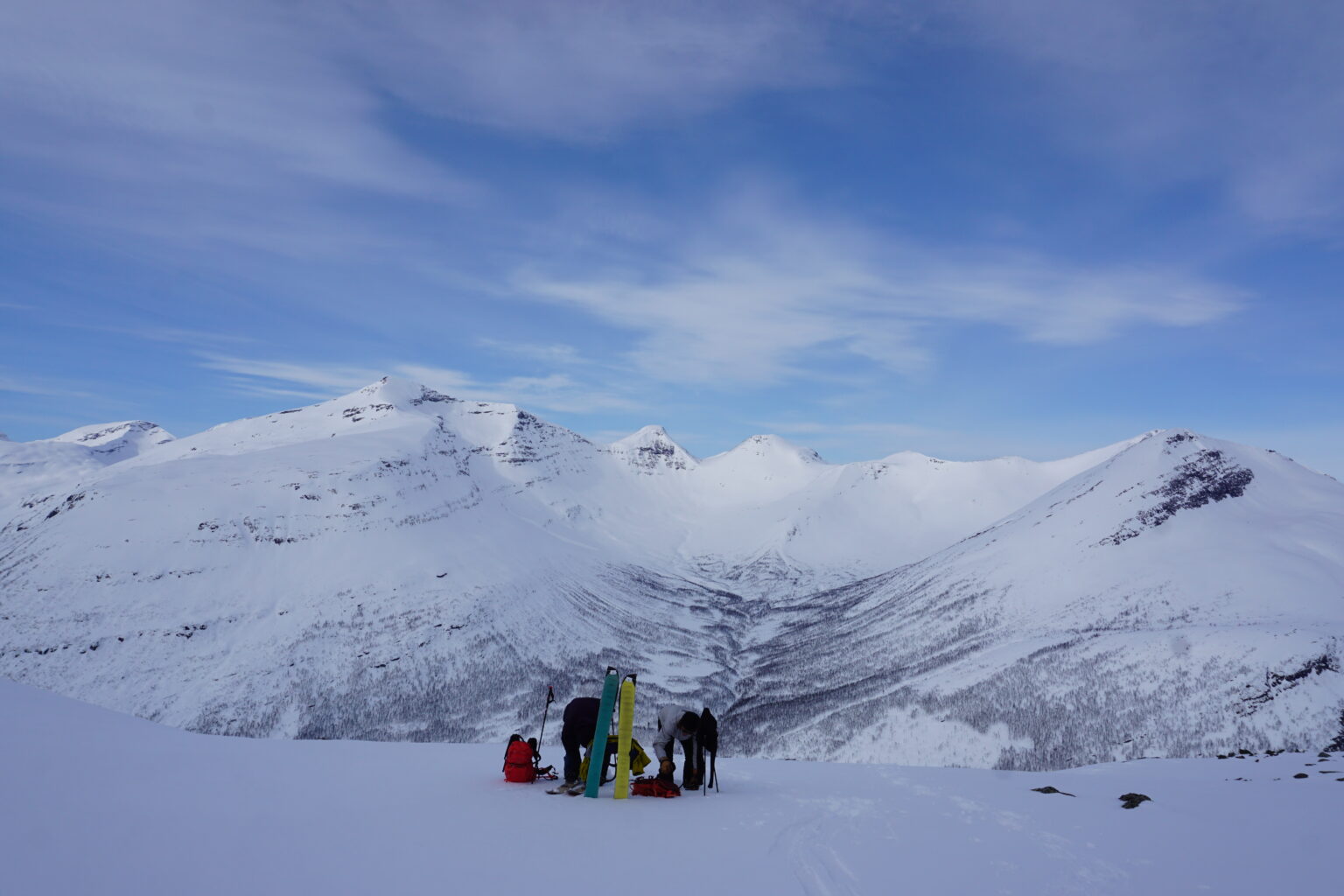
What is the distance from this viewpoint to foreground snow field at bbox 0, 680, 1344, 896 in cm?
768

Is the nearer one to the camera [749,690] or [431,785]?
[431,785]

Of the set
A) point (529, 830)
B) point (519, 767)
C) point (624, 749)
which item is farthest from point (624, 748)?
point (529, 830)

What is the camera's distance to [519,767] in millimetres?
16312

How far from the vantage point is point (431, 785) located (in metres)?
14.7

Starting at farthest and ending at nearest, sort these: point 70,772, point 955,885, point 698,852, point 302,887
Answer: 1. point 698,852
2. point 955,885
3. point 70,772
4. point 302,887

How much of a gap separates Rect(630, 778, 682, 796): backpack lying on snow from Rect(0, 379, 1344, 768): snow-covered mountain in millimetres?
74884

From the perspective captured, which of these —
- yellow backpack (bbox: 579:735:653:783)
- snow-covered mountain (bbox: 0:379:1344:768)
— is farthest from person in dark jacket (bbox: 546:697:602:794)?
snow-covered mountain (bbox: 0:379:1344:768)

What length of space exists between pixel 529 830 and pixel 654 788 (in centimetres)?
500

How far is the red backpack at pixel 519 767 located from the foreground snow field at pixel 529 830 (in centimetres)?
40

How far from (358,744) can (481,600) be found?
144m

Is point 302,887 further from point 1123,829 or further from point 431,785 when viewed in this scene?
point 1123,829

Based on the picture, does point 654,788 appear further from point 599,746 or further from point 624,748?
point 599,746

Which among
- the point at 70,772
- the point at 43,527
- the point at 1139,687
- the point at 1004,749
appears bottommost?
the point at 1004,749

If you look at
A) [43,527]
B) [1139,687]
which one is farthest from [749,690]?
[43,527]
